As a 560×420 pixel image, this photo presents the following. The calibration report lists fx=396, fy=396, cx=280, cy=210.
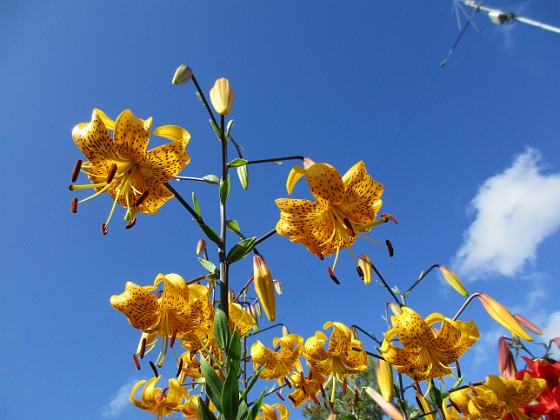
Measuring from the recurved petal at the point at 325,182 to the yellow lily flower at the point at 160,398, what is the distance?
0.97m

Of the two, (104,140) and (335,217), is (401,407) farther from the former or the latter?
(104,140)

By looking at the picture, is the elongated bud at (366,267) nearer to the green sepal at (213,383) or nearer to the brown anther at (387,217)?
the brown anther at (387,217)

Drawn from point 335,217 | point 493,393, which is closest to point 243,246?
point 335,217

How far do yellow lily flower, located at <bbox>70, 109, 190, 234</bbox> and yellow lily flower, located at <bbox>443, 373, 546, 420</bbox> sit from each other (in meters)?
1.39

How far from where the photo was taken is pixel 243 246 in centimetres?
103

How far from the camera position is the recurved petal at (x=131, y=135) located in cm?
117

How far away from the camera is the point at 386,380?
61.1 inches

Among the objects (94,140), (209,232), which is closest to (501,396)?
(209,232)

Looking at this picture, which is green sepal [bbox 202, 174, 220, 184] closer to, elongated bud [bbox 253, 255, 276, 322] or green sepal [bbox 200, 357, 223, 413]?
elongated bud [bbox 253, 255, 276, 322]

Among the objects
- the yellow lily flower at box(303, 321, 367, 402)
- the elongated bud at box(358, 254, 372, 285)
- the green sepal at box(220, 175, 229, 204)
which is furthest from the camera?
the yellow lily flower at box(303, 321, 367, 402)

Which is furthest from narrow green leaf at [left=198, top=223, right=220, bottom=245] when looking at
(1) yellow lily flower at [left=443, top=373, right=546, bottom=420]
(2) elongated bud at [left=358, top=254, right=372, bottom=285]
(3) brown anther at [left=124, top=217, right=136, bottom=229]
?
(1) yellow lily flower at [left=443, top=373, right=546, bottom=420]

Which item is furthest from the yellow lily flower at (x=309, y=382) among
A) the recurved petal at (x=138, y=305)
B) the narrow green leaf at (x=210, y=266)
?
the narrow green leaf at (x=210, y=266)

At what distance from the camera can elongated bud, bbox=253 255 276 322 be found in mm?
1041

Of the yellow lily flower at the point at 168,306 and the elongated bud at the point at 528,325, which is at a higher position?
the yellow lily flower at the point at 168,306
